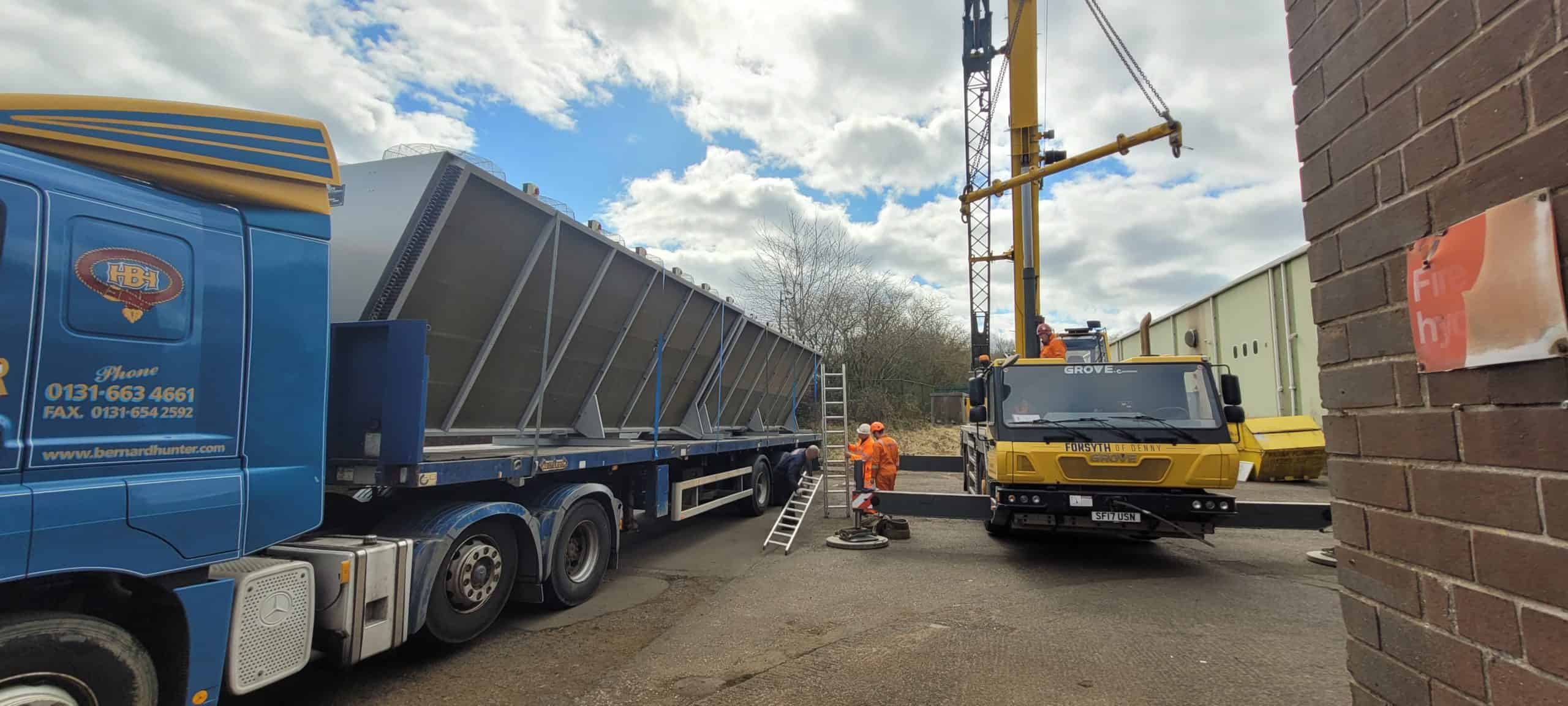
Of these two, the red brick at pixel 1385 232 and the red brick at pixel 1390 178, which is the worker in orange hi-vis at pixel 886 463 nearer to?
the red brick at pixel 1385 232

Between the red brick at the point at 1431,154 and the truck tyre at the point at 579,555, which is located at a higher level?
the red brick at the point at 1431,154

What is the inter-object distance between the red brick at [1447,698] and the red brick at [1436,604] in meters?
0.11

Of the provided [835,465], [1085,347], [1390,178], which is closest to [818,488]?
[835,465]

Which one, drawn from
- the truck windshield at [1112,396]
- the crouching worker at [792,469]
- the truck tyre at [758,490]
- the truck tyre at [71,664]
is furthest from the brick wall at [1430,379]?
the crouching worker at [792,469]

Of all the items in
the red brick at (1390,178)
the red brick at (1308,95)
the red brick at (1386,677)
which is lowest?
the red brick at (1386,677)

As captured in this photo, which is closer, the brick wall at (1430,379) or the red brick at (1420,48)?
the brick wall at (1430,379)

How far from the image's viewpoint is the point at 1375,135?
4.72ft

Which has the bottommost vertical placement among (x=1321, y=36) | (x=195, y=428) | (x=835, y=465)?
(x=835, y=465)

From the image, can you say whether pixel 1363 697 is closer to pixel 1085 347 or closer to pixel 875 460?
pixel 875 460

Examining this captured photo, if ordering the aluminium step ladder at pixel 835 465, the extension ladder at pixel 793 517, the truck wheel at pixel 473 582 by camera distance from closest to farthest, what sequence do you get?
the truck wheel at pixel 473 582 → the extension ladder at pixel 793 517 → the aluminium step ladder at pixel 835 465

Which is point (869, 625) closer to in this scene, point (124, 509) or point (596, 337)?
point (596, 337)

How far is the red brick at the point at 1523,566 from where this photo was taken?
41.7 inches

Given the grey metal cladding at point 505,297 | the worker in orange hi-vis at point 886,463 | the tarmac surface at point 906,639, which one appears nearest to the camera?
the tarmac surface at point 906,639

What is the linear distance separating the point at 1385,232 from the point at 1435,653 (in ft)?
2.62
